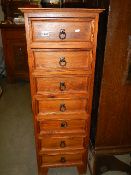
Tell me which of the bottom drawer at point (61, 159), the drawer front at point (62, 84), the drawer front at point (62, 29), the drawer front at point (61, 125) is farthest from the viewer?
the bottom drawer at point (61, 159)

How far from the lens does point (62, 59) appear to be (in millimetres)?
1142

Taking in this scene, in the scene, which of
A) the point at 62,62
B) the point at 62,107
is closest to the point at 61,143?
the point at 62,107

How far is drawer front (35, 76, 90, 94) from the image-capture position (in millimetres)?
1197

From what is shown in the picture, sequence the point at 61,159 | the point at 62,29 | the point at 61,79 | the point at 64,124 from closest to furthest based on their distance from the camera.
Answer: the point at 62,29, the point at 61,79, the point at 64,124, the point at 61,159

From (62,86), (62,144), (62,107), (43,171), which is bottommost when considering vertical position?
(43,171)

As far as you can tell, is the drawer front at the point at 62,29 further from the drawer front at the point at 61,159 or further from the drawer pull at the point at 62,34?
the drawer front at the point at 61,159

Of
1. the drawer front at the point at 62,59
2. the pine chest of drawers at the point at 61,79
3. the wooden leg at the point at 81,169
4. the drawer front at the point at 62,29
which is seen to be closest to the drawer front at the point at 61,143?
the pine chest of drawers at the point at 61,79

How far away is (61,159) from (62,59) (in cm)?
79

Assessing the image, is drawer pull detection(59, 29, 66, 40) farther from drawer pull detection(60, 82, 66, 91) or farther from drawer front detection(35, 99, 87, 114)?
drawer front detection(35, 99, 87, 114)

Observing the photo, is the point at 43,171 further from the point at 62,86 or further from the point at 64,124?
the point at 62,86

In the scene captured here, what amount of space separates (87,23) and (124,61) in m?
0.31

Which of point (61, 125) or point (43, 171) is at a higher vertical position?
point (61, 125)

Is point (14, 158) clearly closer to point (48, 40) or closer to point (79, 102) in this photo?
point (79, 102)

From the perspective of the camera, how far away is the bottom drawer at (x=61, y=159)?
4.86 ft
